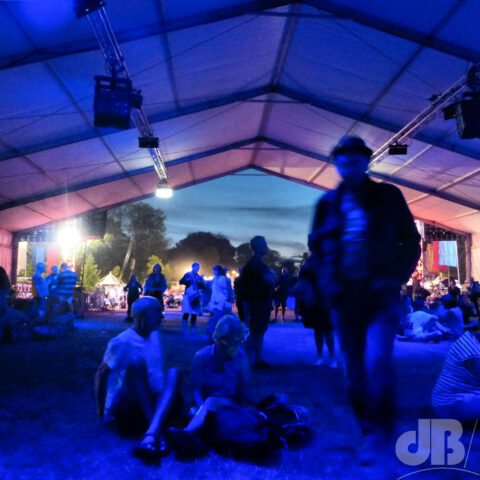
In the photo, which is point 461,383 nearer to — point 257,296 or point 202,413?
point 202,413

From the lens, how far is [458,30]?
8.11m

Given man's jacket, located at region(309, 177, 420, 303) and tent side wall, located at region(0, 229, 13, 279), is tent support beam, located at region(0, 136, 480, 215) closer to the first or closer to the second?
tent side wall, located at region(0, 229, 13, 279)

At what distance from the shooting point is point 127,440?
2.84 m

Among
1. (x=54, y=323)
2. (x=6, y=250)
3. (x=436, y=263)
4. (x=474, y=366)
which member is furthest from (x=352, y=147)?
(x=436, y=263)

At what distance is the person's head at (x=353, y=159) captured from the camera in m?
2.12

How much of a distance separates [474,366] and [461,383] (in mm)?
230

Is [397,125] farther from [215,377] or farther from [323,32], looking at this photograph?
[215,377]

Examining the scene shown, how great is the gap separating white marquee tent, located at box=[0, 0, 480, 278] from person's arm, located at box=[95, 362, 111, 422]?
6418mm

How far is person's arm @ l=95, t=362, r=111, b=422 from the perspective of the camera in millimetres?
2945

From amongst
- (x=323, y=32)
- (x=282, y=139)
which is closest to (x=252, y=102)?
(x=282, y=139)

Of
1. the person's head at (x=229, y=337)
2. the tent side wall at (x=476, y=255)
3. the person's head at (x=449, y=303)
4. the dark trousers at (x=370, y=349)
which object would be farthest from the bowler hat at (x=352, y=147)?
the tent side wall at (x=476, y=255)

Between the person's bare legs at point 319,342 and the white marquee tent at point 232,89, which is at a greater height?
the white marquee tent at point 232,89

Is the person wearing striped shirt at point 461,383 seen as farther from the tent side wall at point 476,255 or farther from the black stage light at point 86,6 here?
the tent side wall at point 476,255

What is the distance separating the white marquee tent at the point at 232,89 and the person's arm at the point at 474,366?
7091 mm
